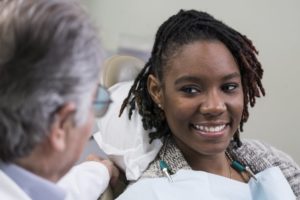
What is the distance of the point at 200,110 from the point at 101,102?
1.43 feet

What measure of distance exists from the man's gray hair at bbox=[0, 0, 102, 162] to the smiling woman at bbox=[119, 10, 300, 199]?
497mm

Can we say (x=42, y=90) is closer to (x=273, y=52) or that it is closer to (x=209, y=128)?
(x=209, y=128)

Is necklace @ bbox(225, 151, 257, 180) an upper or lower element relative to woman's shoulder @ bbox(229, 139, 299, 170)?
lower

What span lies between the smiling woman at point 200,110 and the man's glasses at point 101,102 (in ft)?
1.34

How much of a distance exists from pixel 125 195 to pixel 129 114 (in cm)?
26

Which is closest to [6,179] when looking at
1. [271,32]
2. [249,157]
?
[249,157]

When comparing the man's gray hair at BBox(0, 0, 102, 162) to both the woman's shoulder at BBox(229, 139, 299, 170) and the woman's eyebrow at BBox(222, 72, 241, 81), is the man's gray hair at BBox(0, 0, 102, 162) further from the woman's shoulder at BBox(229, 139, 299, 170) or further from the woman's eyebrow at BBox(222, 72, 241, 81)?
the woman's shoulder at BBox(229, 139, 299, 170)

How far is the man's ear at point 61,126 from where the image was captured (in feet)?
1.82

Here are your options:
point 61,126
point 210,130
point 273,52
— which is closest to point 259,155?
point 210,130

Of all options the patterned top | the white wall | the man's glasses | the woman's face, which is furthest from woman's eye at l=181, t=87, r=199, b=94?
the white wall

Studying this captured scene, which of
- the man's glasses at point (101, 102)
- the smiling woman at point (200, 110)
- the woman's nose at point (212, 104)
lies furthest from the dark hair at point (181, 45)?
the man's glasses at point (101, 102)

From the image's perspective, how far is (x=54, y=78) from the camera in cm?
53

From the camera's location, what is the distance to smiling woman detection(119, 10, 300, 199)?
1.02 metres

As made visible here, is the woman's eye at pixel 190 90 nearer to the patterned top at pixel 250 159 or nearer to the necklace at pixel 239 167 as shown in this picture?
the patterned top at pixel 250 159
